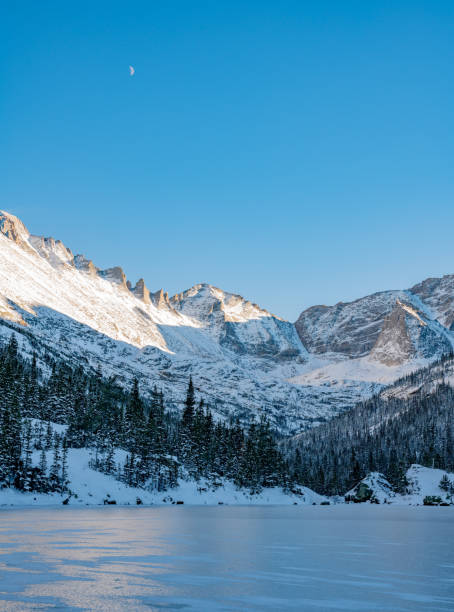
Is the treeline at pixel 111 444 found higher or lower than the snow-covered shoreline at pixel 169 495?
higher

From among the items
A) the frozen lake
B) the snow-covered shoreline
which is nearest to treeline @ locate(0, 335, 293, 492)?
the snow-covered shoreline

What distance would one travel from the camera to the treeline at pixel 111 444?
9656cm

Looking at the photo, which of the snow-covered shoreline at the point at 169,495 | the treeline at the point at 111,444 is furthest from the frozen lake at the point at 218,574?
the treeline at the point at 111,444

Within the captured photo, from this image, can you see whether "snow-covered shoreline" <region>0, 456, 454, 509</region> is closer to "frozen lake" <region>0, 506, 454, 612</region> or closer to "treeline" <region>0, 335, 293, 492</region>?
"treeline" <region>0, 335, 293, 492</region>

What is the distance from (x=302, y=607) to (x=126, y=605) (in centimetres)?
479

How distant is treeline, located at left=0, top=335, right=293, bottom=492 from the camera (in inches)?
3802

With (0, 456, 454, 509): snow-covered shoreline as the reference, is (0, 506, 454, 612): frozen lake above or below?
above

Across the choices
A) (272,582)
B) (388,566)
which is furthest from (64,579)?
(388,566)

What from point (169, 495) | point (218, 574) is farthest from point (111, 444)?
point (218, 574)

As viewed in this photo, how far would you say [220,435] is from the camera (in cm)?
15400

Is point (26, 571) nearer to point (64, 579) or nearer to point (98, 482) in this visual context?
point (64, 579)

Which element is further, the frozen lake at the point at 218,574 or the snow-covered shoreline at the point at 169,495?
the snow-covered shoreline at the point at 169,495

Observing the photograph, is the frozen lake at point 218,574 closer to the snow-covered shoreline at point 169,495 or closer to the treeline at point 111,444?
the snow-covered shoreline at point 169,495

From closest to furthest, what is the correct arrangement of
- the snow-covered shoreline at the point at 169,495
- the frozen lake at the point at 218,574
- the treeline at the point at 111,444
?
the frozen lake at the point at 218,574
the snow-covered shoreline at the point at 169,495
the treeline at the point at 111,444
